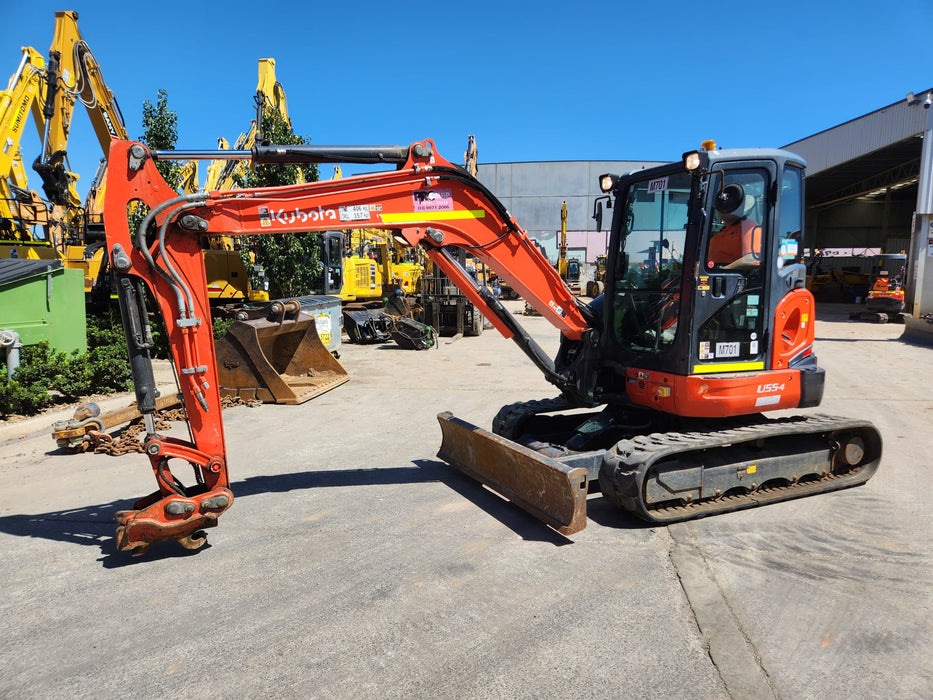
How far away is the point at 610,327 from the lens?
555 centimetres

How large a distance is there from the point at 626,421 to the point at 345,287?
553 inches

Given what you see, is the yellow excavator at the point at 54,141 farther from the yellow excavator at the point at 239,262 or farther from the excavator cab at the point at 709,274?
the excavator cab at the point at 709,274

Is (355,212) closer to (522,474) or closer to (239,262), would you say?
(522,474)

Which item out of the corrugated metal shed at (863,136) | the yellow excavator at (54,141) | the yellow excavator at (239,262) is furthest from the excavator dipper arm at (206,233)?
the corrugated metal shed at (863,136)

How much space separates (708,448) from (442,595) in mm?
2491

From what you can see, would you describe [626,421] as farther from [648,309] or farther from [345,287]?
[345,287]

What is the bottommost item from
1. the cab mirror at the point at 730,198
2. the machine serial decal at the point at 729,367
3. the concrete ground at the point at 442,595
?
the concrete ground at the point at 442,595

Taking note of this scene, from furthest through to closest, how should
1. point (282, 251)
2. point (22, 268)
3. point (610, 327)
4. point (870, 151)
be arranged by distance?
point (870, 151), point (282, 251), point (22, 268), point (610, 327)

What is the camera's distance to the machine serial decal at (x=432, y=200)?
4.69 metres

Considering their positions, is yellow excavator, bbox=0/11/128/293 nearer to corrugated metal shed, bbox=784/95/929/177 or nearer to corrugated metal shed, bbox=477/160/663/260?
corrugated metal shed, bbox=784/95/929/177

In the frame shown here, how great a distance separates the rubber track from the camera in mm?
4444

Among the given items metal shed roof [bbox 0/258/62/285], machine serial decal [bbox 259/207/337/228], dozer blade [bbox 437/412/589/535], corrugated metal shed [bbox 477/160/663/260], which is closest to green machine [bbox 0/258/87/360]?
metal shed roof [bbox 0/258/62/285]

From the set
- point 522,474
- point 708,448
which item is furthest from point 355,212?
point 708,448

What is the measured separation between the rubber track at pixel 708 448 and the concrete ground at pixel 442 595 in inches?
4.6
